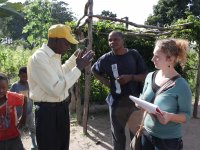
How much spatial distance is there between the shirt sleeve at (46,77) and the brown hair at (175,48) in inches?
34.6

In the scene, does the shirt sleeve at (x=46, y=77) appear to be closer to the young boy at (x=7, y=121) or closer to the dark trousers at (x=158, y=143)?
the young boy at (x=7, y=121)

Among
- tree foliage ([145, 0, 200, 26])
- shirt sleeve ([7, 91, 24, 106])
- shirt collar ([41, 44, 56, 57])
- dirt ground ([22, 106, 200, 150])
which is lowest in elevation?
dirt ground ([22, 106, 200, 150])

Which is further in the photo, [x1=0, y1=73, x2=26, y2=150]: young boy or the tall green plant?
the tall green plant

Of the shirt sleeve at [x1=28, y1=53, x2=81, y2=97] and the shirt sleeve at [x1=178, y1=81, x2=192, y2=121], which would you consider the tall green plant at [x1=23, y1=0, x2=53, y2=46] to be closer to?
the shirt sleeve at [x1=28, y1=53, x2=81, y2=97]

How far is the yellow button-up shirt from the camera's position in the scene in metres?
2.73

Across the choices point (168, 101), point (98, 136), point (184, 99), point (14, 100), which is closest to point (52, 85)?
point (14, 100)

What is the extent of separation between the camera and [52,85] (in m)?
2.72

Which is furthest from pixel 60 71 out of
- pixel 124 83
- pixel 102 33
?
pixel 102 33

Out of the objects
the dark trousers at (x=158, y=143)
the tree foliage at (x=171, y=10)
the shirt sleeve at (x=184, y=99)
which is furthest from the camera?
the tree foliage at (x=171, y=10)

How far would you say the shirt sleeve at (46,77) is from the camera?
2723 mm

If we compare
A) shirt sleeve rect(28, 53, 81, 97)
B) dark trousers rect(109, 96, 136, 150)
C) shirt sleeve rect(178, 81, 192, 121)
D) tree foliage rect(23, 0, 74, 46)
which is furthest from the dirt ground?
tree foliage rect(23, 0, 74, 46)

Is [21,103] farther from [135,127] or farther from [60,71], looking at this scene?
[135,127]

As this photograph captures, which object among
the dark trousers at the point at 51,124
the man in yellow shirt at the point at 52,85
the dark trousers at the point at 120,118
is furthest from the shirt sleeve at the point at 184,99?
the dark trousers at the point at 120,118

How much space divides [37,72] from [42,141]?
706 millimetres
